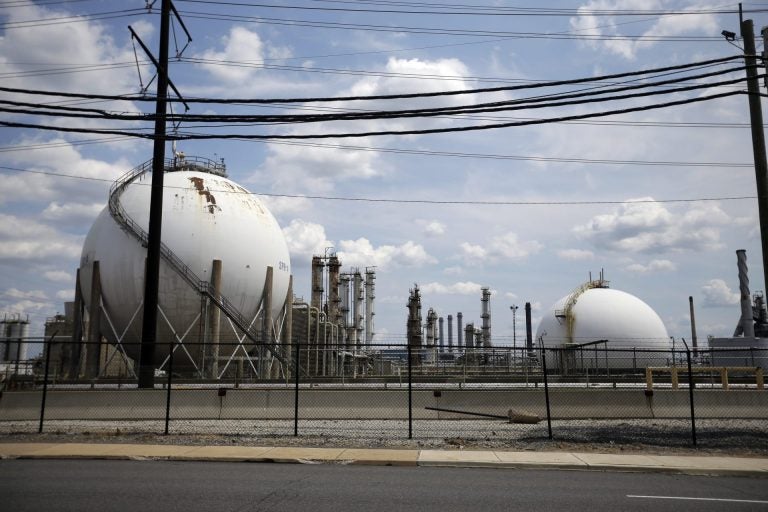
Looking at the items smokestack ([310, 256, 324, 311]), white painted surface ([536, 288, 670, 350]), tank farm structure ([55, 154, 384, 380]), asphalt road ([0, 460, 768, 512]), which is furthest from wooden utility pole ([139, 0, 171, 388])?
smokestack ([310, 256, 324, 311])

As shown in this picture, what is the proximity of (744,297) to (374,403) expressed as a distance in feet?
104

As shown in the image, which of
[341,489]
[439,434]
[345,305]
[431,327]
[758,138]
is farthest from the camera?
[431,327]

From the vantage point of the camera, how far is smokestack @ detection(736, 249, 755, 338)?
1431 inches

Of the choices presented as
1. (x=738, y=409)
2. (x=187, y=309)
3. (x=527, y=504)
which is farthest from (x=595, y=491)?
(x=187, y=309)

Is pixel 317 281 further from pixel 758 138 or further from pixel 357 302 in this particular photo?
pixel 758 138

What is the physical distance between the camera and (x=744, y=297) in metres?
40.8

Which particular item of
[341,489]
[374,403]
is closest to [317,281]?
[374,403]

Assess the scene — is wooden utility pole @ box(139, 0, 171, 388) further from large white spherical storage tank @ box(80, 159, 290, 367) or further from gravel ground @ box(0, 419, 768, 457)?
large white spherical storage tank @ box(80, 159, 290, 367)

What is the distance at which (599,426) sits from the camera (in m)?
18.0

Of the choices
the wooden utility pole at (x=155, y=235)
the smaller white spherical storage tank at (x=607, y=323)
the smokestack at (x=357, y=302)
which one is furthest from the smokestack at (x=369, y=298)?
the wooden utility pole at (x=155, y=235)

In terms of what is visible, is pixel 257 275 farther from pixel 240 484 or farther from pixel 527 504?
pixel 527 504

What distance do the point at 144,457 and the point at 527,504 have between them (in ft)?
25.9

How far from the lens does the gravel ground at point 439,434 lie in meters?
14.4

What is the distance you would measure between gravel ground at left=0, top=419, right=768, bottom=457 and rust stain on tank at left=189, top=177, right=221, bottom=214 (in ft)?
48.2
